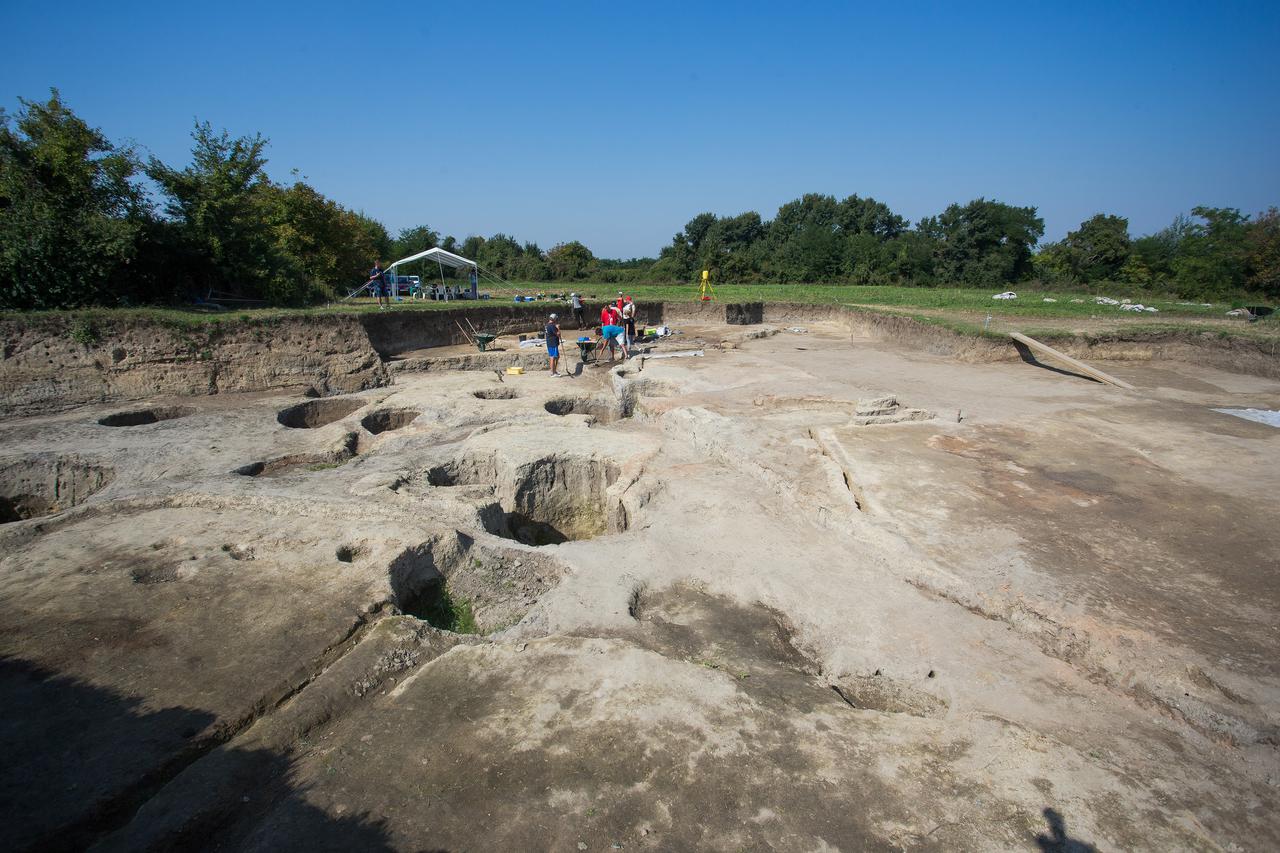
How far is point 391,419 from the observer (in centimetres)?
1152

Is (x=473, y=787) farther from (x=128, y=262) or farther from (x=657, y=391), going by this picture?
(x=128, y=262)

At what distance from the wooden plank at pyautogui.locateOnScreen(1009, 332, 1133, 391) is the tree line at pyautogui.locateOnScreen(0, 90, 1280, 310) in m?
20.2

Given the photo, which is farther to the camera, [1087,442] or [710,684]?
[1087,442]

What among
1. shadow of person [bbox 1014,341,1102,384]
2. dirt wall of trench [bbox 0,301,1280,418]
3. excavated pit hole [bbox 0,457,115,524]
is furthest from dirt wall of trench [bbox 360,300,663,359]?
shadow of person [bbox 1014,341,1102,384]

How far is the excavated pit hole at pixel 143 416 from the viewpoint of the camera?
1094 centimetres

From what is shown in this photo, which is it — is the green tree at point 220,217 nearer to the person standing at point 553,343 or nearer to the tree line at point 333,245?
the tree line at point 333,245

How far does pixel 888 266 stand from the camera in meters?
45.4

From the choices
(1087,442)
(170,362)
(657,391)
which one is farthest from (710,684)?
(170,362)

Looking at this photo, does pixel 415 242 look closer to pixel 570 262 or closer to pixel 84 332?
pixel 570 262

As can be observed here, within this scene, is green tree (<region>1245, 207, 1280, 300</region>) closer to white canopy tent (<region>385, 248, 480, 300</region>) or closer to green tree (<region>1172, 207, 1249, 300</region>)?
green tree (<region>1172, 207, 1249, 300</region>)

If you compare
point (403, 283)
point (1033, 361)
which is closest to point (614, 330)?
point (1033, 361)

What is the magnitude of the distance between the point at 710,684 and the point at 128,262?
17.5 meters


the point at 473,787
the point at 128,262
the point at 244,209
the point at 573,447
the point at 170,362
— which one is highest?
the point at 244,209

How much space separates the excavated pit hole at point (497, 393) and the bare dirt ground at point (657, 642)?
3.49m
